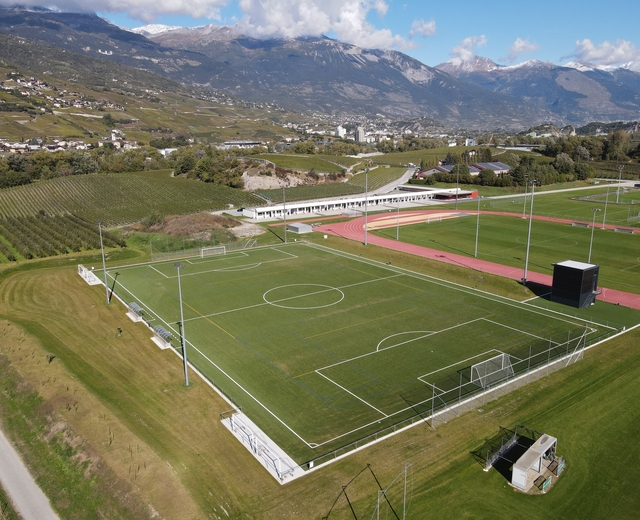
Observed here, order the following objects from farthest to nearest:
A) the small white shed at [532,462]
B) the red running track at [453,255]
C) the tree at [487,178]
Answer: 1. the tree at [487,178]
2. the red running track at [453,255]
3. the small white shed at [532,462]

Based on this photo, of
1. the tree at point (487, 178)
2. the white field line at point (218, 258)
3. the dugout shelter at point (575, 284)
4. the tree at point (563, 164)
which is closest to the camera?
the dugout shelter at point (575, 284)

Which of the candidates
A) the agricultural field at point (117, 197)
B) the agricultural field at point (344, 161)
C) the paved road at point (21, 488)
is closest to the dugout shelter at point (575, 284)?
the paved road at point (21, 488)

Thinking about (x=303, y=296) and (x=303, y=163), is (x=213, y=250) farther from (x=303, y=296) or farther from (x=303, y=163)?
(x=303, y=163)

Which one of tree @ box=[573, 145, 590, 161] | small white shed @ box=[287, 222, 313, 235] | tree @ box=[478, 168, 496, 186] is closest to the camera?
small white shed @ box=[287, 222, 313, 235]

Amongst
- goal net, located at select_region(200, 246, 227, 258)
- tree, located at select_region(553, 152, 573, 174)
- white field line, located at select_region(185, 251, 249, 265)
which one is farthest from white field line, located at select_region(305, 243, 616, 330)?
tree, located at select_region(553, 152, 573, 174)

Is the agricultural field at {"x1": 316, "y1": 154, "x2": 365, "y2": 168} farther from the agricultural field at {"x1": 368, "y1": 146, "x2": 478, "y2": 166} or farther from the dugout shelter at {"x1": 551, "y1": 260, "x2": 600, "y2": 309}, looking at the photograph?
the dugout shelter at {"x1": 551, "y1": 260, "x2": 600, "y2": 309}

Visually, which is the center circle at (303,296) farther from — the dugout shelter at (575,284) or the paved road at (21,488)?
the paved road at (21,488)

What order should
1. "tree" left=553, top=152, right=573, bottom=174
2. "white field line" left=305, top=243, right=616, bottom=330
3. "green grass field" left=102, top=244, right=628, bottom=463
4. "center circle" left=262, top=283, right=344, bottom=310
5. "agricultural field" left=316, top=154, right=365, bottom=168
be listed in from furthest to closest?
"agricultural field" left=316, top=154, right=365, bottom=168 → "tree" left=553, top=152, right=573, bottom=174 → "center circle" left=262, top=283, right=344, bottom=310 → "white field line" left=305, top=243, right=616, bottom=330 → "green grass field" left=102, top=244, right=628, bottom=463
